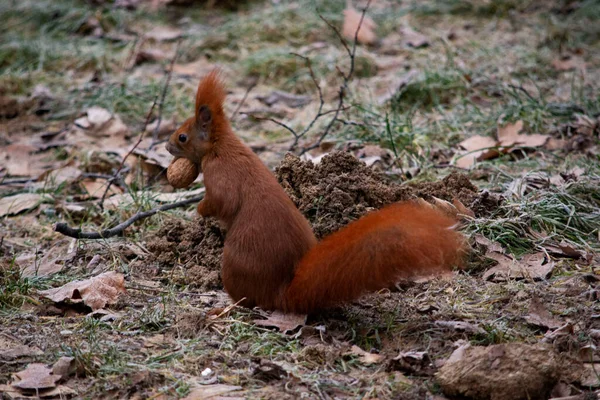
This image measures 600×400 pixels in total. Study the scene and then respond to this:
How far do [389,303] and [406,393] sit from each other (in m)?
0.69

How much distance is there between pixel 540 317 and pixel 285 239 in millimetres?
959

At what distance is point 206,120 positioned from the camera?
3.26 metres

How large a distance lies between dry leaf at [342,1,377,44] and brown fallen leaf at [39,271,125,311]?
400 cm

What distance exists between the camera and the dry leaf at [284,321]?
9.48 feet

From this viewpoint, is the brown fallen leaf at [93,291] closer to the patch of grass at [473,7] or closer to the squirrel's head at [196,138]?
the squirrel's head at [196,138]

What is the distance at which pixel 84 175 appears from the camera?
478 cm

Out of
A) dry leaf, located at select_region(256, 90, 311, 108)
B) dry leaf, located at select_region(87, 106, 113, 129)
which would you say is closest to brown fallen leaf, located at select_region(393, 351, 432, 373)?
dry leaf, located at select_region(256, 90, 311, 108)

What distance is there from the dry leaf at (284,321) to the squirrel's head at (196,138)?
754 millimetres

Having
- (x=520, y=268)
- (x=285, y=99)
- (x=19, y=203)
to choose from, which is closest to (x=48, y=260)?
(x=19, y=203)

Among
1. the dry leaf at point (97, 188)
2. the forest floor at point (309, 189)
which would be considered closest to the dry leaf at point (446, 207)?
the forest floor at point (309, 189)

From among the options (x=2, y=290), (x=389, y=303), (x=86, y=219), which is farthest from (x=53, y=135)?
(x=389, y=303)

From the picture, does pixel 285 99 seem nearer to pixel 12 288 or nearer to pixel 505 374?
pixel 12 288

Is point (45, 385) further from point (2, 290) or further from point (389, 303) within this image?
point (389, 303)

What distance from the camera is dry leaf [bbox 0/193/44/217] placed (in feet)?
14.6
